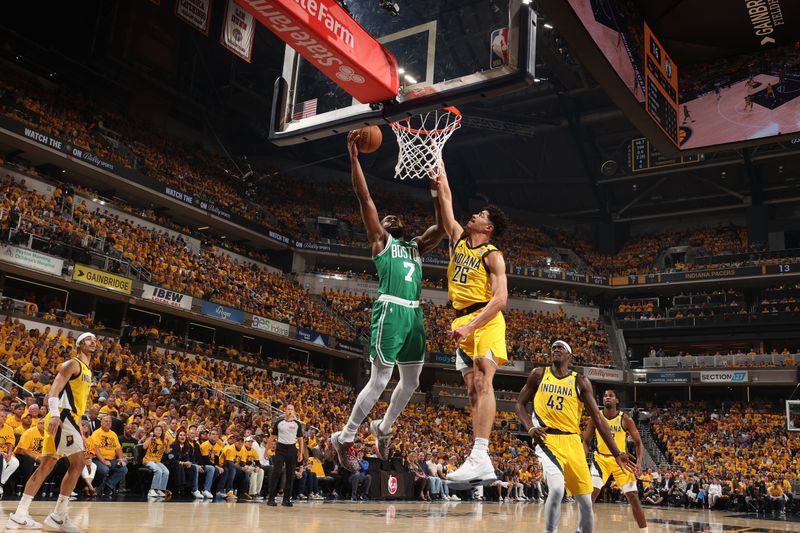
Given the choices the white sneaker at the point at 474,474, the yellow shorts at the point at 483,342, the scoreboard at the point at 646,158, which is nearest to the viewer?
the white sneaker at the point at 474,474

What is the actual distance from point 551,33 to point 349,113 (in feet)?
76.8

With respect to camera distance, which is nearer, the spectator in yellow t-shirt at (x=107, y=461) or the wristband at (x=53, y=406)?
the wristband at (x=53, y=406)

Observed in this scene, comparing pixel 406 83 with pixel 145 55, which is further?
pixel 145 55

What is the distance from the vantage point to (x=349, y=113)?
23.4 feet

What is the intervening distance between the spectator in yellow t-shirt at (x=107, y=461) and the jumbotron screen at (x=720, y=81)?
986 centimetres

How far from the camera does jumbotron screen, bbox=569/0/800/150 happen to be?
8.42 metres

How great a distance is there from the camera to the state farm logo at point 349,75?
6.86m

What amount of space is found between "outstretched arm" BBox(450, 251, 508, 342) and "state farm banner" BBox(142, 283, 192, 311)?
19836mm

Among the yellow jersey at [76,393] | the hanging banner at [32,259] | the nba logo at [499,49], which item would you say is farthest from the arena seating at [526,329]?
the nba logo at [499,49]

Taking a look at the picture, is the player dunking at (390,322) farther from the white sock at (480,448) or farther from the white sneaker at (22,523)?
the white sneaker at (22,523)

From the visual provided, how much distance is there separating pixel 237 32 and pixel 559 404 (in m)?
12.2

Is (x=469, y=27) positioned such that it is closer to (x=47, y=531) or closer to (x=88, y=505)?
(x=47, y=531)

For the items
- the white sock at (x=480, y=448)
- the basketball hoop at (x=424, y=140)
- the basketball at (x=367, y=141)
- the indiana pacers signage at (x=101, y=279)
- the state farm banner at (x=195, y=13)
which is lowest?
the white sock at (x=480, y=448)

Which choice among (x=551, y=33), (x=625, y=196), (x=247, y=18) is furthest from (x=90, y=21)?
(x=625, y=196)
